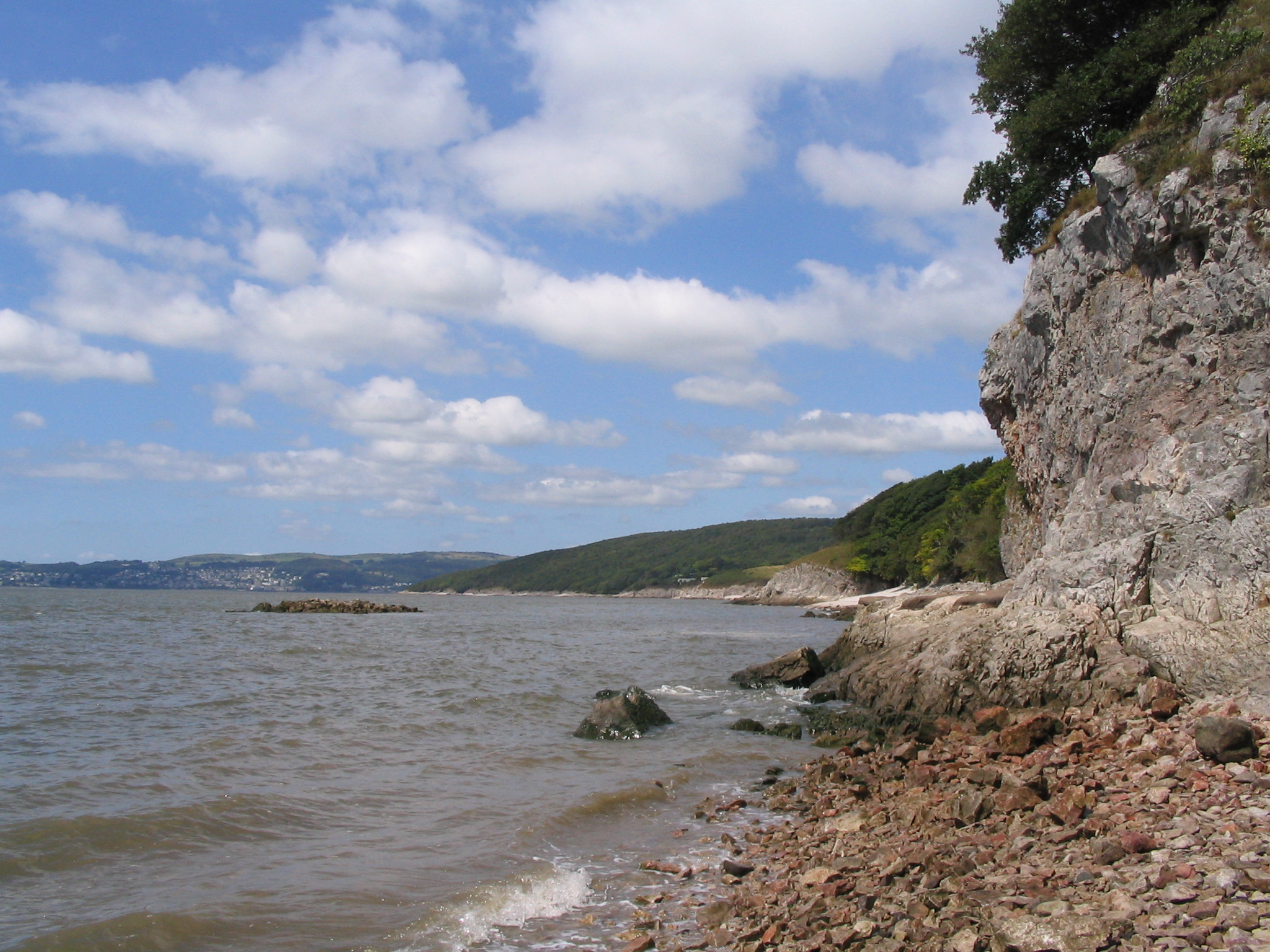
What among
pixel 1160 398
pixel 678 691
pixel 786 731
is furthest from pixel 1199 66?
pixel 678 691

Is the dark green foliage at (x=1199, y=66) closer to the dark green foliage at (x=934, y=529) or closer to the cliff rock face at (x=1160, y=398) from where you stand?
the cliff rock face at (x=1160, y=398)

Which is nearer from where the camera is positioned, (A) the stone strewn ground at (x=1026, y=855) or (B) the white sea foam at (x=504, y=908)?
(A) the stone strewn ground at (x=1026, y=855)

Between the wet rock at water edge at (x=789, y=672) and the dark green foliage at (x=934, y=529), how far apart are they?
36.5m

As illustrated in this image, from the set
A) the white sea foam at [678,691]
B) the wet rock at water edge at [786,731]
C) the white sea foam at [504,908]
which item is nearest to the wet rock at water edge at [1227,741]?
the white sea foam at [504,908]

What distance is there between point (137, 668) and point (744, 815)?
1062 inches

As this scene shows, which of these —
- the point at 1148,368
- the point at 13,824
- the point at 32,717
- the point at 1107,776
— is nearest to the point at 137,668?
the point at 32,717

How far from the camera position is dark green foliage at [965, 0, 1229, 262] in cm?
2219

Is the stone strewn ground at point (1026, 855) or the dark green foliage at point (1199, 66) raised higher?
the dark green foliage at point (1199, 66)

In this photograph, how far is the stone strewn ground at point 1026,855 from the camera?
20.0 ft

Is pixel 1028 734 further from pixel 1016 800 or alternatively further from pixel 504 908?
pixel 504 908

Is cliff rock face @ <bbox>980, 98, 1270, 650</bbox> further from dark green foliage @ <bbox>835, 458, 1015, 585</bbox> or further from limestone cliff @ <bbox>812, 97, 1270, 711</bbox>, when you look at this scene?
dark green foliage @ <bbox>835, 458, 1015, 585</bbox>

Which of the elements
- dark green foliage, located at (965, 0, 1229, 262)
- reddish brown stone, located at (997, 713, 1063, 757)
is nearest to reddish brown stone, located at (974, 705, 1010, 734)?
reddish brown stone, located at (997, 713, 1063, 757)

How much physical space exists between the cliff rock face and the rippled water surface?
24.7ft

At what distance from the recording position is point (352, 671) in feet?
102
